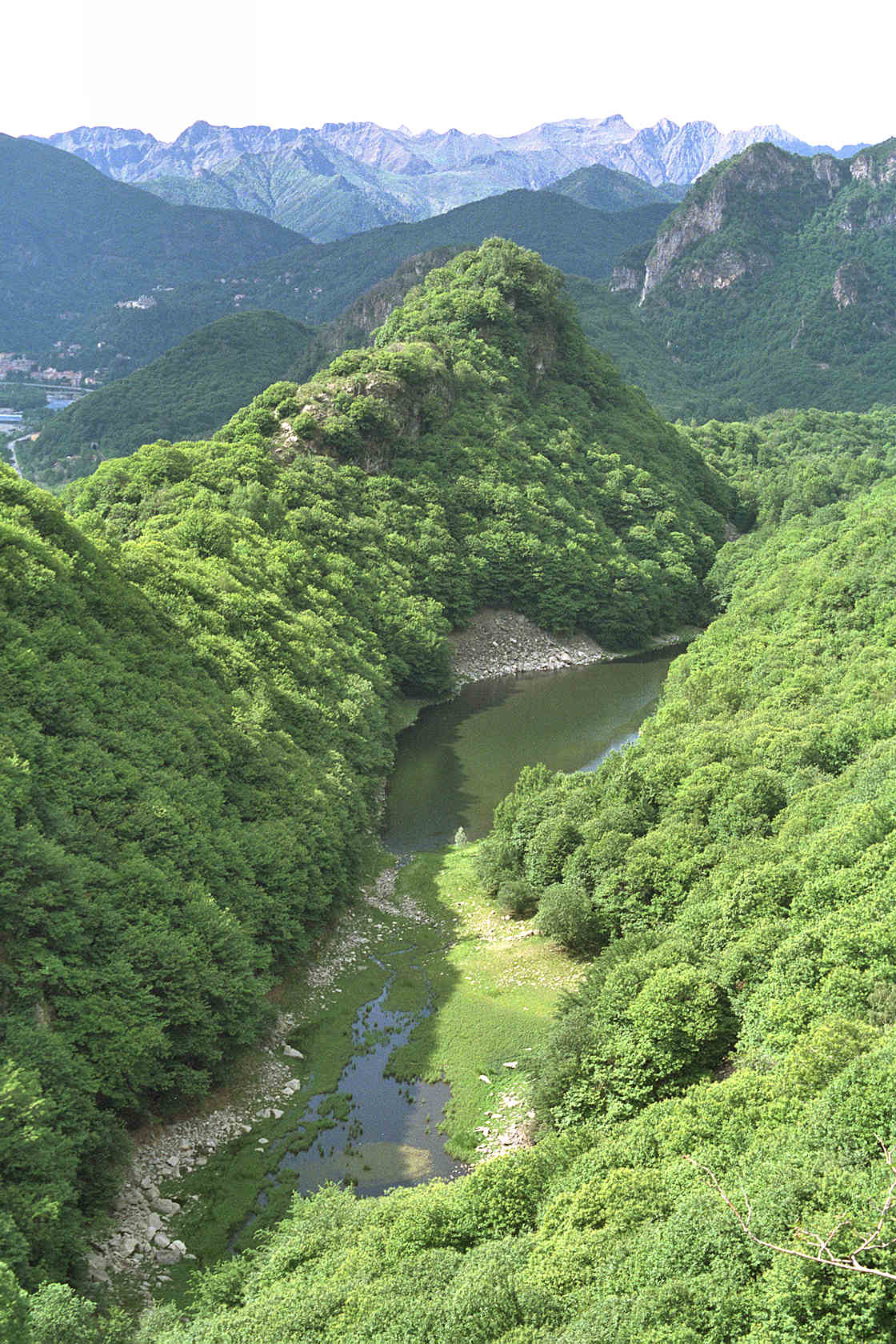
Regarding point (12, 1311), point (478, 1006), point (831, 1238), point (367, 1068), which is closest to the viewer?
point (831, 1238)

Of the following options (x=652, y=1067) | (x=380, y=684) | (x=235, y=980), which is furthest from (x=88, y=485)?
(x=652, y=1067)

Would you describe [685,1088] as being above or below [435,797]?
above

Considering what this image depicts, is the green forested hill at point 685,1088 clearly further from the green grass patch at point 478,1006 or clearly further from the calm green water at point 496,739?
the calm green water at point 496,739

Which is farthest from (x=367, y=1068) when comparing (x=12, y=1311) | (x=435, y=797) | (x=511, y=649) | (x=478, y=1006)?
(x=511, y=649)

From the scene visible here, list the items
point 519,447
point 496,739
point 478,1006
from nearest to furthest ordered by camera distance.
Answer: point 478,1006, point 496,739, point 519,447

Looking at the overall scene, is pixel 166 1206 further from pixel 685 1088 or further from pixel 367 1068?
pixel 685 1088

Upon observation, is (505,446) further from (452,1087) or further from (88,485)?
(452,1087)
